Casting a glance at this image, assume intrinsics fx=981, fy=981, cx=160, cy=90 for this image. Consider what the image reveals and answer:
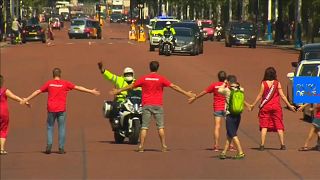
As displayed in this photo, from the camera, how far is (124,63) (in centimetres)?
4253

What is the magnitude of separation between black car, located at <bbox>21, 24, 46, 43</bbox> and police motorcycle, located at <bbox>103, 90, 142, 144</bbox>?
50.7 metres

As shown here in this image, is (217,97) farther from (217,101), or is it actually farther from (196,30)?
(196,30)

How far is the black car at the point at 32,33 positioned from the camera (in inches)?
2687

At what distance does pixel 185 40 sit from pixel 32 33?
2218 centimetres

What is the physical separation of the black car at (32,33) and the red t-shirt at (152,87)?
171 ft

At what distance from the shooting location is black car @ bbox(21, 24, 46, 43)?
68.2 m

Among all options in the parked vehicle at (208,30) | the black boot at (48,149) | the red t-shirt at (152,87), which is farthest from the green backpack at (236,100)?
the parked vehicle at (208,30)

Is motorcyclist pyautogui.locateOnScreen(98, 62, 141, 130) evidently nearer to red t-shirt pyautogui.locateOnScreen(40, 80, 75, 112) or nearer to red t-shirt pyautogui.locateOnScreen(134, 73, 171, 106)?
red t-shirt pyautogui.locateOnScreen(134, 73, 171, 106)

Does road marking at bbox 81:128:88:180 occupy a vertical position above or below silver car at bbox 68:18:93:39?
above

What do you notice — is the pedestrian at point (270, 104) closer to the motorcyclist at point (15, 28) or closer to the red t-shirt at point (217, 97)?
the red t-shirt at point (217, 97)

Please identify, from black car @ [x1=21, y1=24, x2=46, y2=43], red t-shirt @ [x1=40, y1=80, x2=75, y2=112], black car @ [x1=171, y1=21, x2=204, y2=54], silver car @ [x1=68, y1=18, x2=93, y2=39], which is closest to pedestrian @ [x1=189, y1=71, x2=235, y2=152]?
red t-shirt @ [x1=40, y1=80, x2=75, y2=112]

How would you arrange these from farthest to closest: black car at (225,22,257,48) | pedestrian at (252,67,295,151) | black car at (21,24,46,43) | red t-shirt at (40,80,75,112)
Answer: black car at (21,24,46,43) → black car at (225,22,257,48) → pedestrian at (252,67,295,151) → red t-shirt at (40,80,75,112)

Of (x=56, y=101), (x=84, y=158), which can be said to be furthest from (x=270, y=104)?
(x=56, y=101)

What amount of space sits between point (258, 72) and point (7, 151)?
22.0 meters
